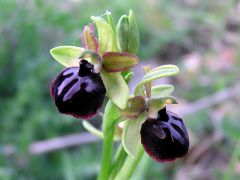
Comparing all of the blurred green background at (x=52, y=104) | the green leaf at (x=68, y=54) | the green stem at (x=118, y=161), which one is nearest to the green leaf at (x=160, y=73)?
the green leaf at (x=68, y=54)

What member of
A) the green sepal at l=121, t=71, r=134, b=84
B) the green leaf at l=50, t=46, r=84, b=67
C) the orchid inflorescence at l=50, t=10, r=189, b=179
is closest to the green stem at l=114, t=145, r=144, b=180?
the orchid inflorescence at l=50, t=10, r=189, b=179

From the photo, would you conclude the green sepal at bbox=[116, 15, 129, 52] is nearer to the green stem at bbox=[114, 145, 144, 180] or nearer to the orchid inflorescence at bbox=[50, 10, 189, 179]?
the orchid inflorescence at bbox=[50, 10, 189, 179]

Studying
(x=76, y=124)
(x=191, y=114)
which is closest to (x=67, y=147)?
(x=76, y=124)

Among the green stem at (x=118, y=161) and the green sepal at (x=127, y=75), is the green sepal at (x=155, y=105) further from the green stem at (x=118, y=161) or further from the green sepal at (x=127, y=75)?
the green stem at (x=118, y=161)

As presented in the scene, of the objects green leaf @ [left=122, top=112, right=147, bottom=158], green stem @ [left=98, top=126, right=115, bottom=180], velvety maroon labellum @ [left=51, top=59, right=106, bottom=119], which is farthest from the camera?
green stem @ [left=98, top=126, right=115, bottom=180]

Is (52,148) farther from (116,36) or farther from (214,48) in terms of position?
(214,48)

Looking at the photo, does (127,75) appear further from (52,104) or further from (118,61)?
(52,104)
